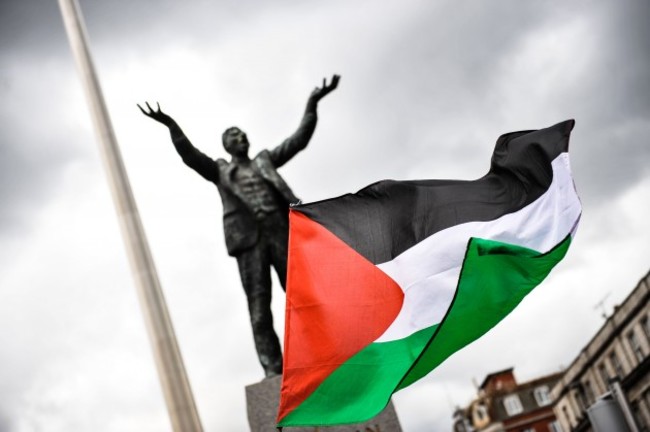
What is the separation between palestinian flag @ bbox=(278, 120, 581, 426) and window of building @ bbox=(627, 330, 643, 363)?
4639cm

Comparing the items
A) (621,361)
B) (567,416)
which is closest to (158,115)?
(621,361)

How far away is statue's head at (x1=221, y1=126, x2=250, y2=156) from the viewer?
9750 millimetres

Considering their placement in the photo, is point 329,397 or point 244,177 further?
point 244,177

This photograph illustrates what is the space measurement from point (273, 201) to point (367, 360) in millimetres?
3162

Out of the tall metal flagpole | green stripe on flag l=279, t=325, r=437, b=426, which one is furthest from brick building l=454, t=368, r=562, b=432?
green stripe on flag l=279, t=325, r=437, b=426

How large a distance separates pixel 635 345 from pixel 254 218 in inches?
1850

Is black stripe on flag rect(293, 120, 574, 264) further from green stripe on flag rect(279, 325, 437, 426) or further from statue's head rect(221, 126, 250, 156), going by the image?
statue's head rect(221, 126, 250, 156)

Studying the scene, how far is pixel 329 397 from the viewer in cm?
635

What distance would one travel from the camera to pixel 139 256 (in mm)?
8844

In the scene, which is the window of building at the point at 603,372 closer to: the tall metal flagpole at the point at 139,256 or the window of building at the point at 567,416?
the window of building at the point at 567,416

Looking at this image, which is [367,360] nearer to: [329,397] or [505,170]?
[329,397]

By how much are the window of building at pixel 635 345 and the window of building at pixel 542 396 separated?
1565 inches

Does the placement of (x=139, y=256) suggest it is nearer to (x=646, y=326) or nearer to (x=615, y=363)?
(x=646, y=326)

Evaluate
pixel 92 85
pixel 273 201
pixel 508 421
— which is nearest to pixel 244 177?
pixel 273 201
